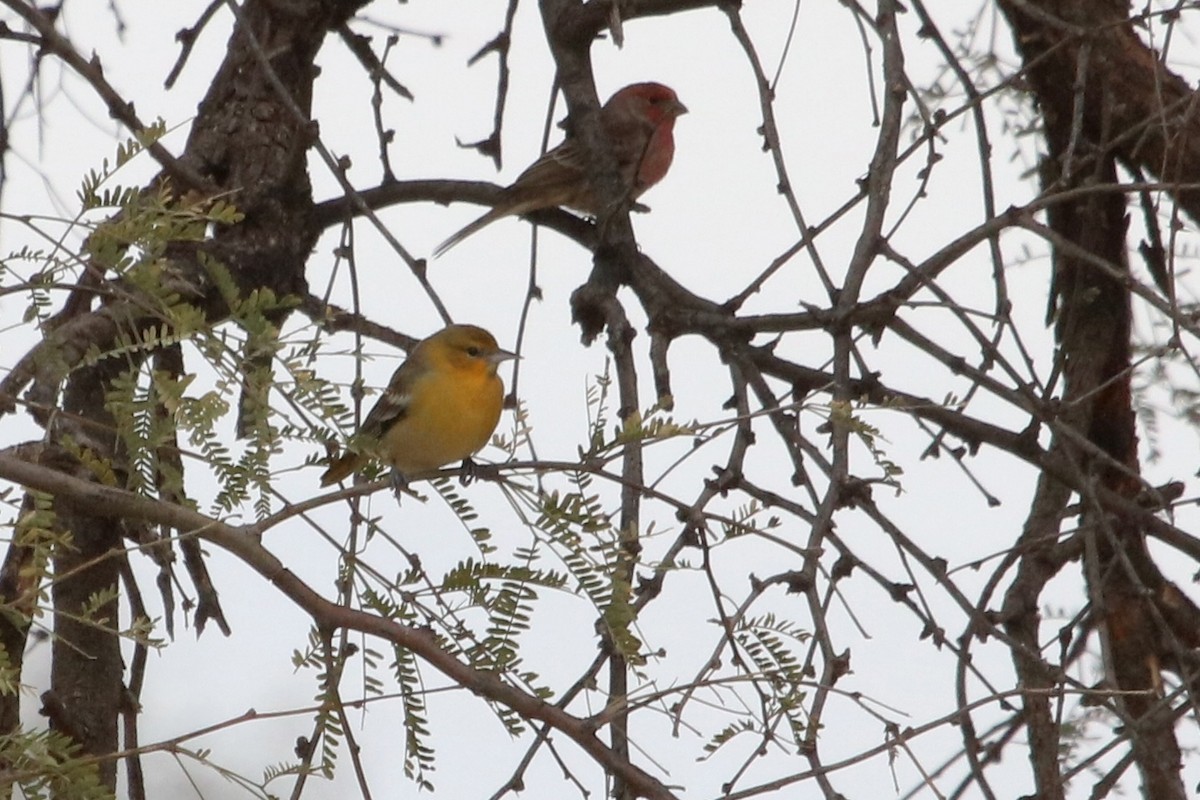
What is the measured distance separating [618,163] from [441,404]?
91 cm

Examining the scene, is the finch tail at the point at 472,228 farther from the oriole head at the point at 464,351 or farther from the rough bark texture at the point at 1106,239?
the rough bark texture at the point at 1106,239

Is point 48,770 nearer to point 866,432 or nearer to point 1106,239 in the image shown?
point 866,432

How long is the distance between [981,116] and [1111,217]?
121 centimetres

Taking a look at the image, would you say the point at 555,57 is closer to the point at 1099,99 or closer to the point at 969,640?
the point at 1099,99

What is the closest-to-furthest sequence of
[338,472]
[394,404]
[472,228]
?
[338,472] → [394,404] → [472,228]

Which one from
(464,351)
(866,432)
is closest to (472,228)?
(464,351)

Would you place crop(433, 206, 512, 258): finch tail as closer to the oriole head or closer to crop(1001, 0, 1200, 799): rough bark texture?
the oriole head

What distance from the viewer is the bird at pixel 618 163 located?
5.37m

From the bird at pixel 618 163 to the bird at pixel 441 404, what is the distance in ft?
1.93

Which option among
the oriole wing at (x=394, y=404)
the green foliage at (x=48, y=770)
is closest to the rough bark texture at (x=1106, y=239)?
the oriole wing at (x=394, y=404)

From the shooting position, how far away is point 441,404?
187 inches

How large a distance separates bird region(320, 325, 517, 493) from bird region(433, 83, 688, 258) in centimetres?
59

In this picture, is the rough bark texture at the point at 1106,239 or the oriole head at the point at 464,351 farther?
the oriole head at the point at 464,351

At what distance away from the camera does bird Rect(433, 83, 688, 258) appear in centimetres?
537
